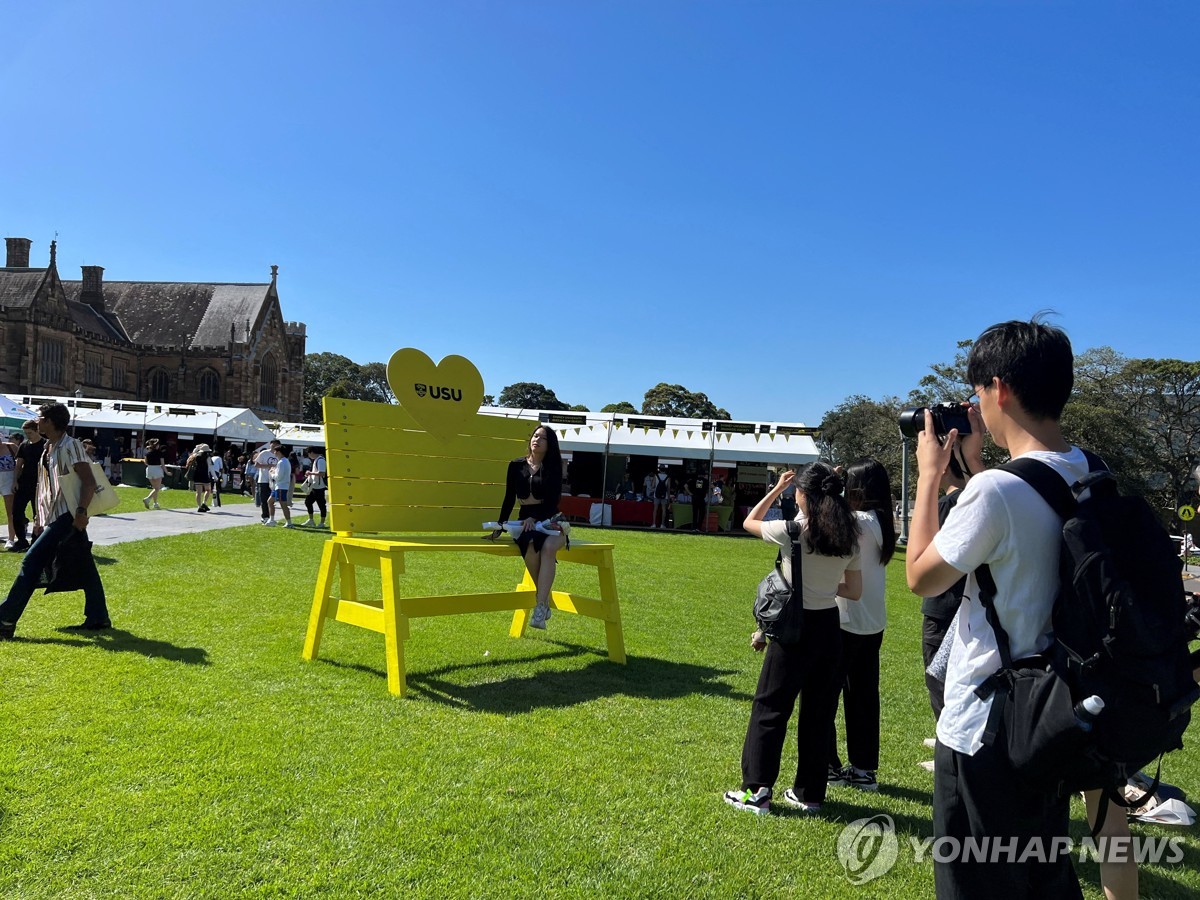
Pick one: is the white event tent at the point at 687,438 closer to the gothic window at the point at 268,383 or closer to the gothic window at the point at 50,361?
the gothic window at the point at 50,361

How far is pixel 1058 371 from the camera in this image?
2.12 m

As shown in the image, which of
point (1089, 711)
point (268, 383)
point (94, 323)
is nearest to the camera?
point (1089, 711)

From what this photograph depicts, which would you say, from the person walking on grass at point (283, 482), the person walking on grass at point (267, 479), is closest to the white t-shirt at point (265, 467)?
the person walking on grass at point (267, 479)

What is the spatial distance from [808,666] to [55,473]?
6.09 m

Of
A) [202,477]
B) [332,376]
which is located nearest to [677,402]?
[332,376]

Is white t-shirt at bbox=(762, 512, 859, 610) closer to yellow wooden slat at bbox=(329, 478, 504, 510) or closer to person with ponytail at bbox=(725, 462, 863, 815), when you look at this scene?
person with ponytail at bbox=(725, 462, 863, 815)

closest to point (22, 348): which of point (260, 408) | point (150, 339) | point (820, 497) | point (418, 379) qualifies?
point (150, 339)

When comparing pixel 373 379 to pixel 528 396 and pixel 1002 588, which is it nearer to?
pixel 528 396

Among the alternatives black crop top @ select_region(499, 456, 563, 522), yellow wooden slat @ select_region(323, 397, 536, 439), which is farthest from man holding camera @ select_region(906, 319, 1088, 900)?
yellow wooden slat @ select_region(323, 397, 536, 439)

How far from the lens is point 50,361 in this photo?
209 ft

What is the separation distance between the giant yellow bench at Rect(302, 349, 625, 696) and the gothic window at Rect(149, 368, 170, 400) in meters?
75.9

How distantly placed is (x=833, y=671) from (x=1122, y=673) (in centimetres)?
238

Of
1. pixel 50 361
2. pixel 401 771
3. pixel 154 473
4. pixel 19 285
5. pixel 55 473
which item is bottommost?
pixel 401 771

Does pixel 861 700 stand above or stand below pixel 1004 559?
below
